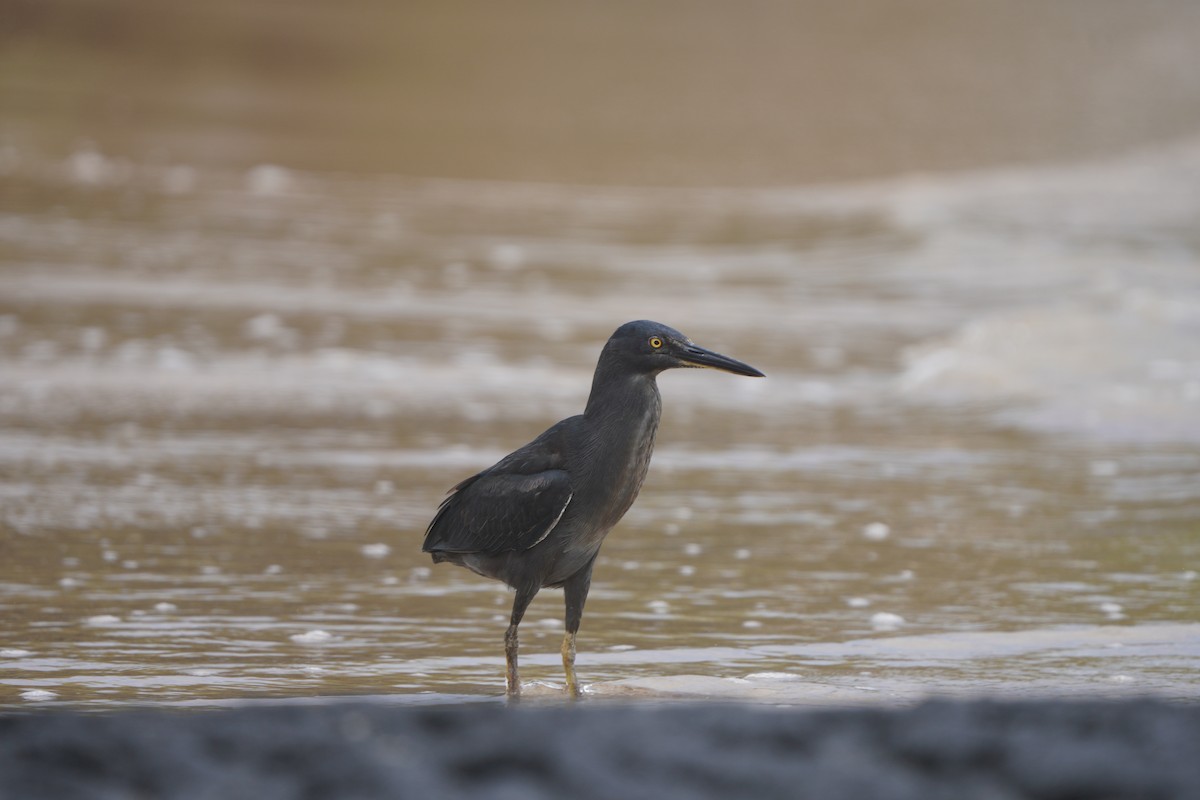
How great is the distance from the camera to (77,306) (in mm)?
11867

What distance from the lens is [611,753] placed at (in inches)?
128

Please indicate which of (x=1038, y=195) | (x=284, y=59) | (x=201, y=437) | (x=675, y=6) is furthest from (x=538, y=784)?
(x=675, y=6)

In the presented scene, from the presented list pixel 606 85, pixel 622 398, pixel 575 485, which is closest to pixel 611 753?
pixel 575 485

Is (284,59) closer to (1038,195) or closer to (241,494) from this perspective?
(1038,195)

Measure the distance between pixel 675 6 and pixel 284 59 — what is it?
28.8ft

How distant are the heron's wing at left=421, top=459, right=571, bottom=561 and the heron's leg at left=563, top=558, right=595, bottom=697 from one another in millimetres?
258

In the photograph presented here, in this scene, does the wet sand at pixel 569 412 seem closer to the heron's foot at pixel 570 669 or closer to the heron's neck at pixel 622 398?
the heron's foot at pixel 570 669

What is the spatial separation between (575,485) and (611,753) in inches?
78.5

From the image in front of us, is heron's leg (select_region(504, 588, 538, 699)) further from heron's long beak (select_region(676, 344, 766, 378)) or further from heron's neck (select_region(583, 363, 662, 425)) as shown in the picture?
heron's long beak (select_region(676, 344, 766, 378))

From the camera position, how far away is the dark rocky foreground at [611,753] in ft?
10.2

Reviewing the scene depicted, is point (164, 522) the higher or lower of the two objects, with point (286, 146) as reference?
lower

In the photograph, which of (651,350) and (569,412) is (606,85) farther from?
(651,350)

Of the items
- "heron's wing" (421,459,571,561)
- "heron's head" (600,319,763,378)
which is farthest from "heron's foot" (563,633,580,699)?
"heron's head" (600,319,763,378)

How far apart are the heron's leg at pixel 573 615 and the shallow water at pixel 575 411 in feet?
0.58
